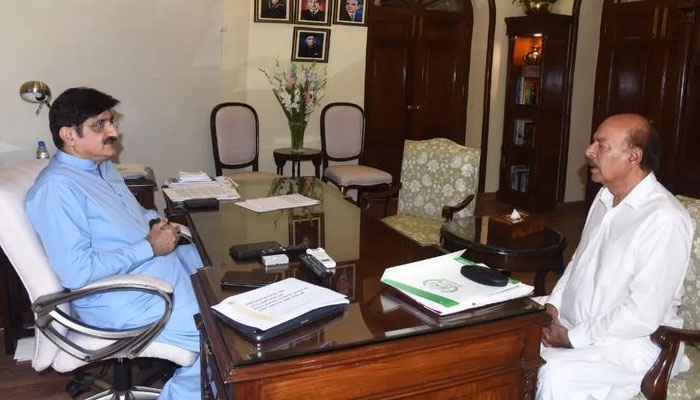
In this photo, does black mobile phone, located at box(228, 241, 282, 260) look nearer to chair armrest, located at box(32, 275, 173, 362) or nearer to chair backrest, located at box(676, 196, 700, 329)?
chair armrest, located at box(32, 275, 173, 362)

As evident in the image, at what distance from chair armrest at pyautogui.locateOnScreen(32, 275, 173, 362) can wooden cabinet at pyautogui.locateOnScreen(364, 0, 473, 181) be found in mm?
4855

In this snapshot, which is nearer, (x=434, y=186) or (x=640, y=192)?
(x=640, y=192)

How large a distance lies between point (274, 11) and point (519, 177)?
3143 millimetres

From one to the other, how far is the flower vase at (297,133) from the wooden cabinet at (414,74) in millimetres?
1357

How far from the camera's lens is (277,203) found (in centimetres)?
289

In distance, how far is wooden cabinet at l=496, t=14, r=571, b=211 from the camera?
6312 mm

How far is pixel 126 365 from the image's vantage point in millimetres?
2486

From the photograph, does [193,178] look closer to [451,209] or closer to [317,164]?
[451,209]

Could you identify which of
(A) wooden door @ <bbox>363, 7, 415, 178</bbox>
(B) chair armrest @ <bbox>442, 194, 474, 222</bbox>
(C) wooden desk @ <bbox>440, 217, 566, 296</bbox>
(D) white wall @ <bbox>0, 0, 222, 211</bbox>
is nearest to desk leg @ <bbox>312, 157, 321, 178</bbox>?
(D) white wall @ <bbox>0, 0, 222, 211</bbox>

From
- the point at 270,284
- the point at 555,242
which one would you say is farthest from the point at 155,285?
the point at 555,242

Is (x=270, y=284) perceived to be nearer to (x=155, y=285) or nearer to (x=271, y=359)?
(x=271, y=359)

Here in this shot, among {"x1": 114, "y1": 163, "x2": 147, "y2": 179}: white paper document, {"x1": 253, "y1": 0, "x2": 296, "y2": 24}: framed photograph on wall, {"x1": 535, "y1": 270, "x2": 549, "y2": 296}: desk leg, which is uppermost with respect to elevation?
{"x1": 253, "y1": 0, "x2": 296, "y2": 24}: framed photograph on wall

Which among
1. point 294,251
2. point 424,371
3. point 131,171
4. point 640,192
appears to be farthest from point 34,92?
point 640,192

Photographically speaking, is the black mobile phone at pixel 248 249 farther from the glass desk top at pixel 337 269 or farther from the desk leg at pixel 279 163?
the desk leg at pixel 279 163
